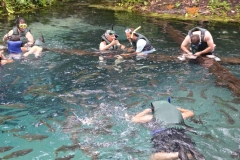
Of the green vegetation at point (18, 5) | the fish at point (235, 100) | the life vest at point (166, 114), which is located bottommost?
the fish at point (235, 100)

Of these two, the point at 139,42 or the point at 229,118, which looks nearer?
the point at 229,118

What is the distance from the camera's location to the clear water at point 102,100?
19.5ft

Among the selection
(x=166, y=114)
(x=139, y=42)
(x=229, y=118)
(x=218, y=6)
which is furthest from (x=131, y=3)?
(x=166, y=114)

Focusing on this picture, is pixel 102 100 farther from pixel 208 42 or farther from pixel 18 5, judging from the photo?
pixel 18 5

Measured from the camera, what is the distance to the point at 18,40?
1152 cm

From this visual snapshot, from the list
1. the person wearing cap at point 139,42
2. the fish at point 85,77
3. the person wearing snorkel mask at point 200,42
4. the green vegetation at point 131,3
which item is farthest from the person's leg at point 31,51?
the green vegetation at point 131,3

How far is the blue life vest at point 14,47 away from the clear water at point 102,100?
75 cm

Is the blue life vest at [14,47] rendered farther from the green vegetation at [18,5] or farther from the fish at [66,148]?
the green vegetation at [18,5]

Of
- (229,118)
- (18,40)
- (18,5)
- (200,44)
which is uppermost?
(18,5)

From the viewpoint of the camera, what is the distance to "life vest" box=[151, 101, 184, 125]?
216 inches

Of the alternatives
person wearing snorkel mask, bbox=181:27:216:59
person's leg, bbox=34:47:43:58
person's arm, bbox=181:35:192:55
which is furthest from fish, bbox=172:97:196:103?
person's leg, bbox=34:47:43:58

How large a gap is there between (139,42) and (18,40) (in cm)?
476

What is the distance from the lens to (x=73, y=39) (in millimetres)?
14492

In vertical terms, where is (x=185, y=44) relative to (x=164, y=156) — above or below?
above
